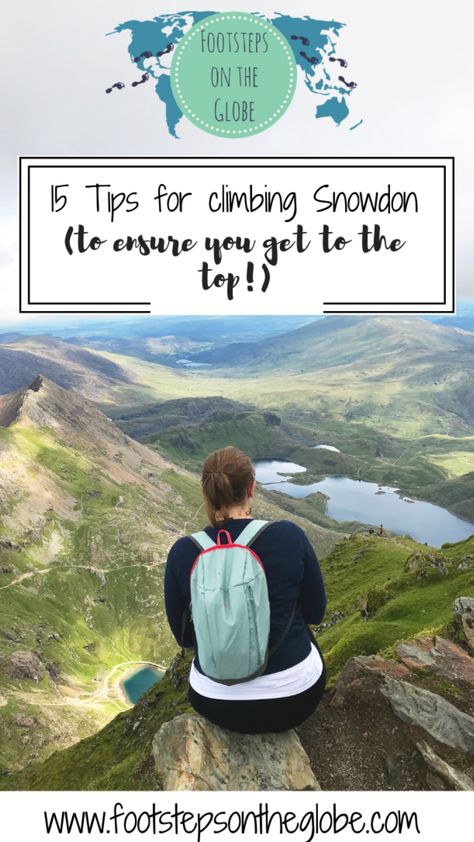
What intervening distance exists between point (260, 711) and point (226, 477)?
3862 mm

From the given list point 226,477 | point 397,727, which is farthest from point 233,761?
point 226,477

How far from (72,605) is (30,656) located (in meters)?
41.3

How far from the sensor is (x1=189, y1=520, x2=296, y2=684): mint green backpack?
6973 mm

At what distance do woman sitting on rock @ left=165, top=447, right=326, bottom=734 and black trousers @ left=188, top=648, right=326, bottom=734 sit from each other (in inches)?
0.8

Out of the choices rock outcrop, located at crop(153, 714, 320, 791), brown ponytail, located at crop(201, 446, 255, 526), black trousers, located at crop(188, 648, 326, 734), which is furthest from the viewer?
rock outcrop, located at crop(153, 714, 320, 791)

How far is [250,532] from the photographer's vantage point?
286 inches

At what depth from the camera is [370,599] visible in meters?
22.2

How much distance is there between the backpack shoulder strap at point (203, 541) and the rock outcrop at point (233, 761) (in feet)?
12.7

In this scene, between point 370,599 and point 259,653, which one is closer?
point 259,653

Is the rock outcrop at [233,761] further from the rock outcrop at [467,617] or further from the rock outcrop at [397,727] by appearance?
the rock outcrop at [467,617]

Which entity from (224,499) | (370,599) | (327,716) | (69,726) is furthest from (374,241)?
(69,726)

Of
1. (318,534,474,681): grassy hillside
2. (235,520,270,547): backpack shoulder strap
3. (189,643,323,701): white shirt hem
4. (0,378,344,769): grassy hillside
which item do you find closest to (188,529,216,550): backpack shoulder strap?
(235,520,270,547): backpack shoulder strap

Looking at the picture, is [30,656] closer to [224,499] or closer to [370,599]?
[370,599]

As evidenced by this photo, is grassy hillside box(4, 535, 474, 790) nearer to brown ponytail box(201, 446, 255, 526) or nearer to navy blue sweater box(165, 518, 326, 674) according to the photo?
navy blue sweater box(165, 518, 326, 674)
